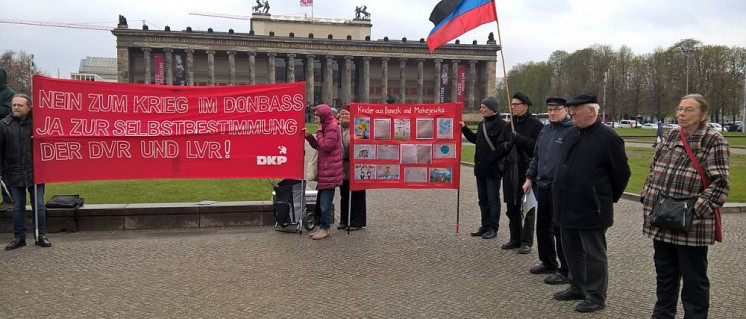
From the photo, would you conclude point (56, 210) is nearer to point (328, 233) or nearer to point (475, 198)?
point (328, 233)

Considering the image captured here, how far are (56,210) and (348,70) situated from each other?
88402 mm

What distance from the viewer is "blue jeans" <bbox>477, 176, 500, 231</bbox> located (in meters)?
8.28

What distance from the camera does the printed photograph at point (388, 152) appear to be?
8.99 metres

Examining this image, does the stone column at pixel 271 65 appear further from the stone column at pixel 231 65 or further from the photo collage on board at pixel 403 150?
the photo collage on board at pixel 403 150

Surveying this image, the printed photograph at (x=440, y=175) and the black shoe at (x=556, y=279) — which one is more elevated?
the printed photograph at (x=440, y=175)

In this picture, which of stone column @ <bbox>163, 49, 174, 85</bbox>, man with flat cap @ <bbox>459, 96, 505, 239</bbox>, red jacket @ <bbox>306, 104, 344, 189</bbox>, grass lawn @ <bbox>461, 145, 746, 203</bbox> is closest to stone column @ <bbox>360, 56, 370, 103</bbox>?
stone column @ <bbox>163, 49, 174, 85</bbox>

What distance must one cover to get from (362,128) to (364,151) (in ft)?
1.25

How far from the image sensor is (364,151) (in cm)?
898

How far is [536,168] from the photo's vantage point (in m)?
6.93

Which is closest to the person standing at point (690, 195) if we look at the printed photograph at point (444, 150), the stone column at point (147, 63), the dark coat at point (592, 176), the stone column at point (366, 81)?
the dark coat at point (592, 176)

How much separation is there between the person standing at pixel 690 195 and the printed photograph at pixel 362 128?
4770mm

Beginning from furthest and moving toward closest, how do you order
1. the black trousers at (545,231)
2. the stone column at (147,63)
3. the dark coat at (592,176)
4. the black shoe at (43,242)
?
the stone column at (147,63)
the black shoe at (43,242)
the black trousers at (545,231)
the dark coat at (592,176)

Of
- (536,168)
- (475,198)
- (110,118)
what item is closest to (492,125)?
(536,168)

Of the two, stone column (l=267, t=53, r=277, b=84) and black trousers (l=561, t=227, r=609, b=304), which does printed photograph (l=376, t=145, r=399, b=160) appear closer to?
black trousers (l=561, t=227, r=609, b=304)
